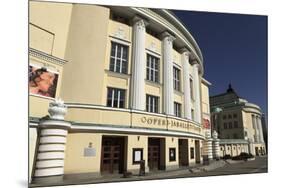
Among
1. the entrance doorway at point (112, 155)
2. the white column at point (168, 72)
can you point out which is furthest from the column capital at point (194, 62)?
the entrance doorway at point (112, 155)

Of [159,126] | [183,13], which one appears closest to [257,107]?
[159,126]

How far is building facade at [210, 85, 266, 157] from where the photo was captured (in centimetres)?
648

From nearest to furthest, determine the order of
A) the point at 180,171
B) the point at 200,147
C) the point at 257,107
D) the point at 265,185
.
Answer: the point at 265,185 < the point at 180,171 < the point at 257,107 < the point at 200,147

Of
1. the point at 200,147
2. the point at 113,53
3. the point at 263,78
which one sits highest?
the point at 113,53

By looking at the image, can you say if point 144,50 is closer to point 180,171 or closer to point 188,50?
point 188,50

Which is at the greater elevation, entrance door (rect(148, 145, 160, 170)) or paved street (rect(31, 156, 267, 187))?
entrance door (rect(148, 145, 160, 170))

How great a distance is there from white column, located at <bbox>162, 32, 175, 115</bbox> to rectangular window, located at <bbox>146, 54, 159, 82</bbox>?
23 centimetres

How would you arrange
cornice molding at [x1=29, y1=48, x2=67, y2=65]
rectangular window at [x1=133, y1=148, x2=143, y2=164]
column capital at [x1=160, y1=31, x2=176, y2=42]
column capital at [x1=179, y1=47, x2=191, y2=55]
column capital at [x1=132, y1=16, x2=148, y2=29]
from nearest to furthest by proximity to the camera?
1. cornice molding at [x1=29, y1=48, x2=67, y2=65]
2. rectangular window at [x1=133, y1=148, x2=143, y2=164]
3. column capital at [x1=132, y1=16, x2=148, y2=29]
4. column capital at [x1=160, y1=31, x2=176, y2=42]
5. column capital at [x1=179, y1=47, x2=191, y2=55]

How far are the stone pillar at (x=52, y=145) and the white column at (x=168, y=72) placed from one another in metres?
2.73

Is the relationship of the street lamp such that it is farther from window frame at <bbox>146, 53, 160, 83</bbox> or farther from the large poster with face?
the large poster with face

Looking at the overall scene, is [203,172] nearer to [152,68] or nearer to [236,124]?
[152,68]

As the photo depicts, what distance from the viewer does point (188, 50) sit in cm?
639

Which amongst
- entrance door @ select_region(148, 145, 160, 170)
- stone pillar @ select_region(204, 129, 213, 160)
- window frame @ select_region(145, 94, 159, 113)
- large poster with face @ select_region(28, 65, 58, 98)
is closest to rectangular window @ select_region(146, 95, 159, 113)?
window frame @ select_region(145, 94, 159, 113)

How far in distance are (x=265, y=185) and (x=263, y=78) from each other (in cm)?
271
